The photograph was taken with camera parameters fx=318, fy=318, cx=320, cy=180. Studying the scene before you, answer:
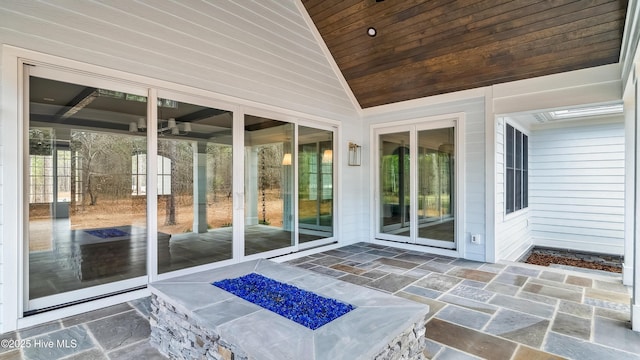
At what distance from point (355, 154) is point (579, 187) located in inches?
196

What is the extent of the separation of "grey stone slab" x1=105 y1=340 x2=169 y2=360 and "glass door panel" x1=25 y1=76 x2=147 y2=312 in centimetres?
111

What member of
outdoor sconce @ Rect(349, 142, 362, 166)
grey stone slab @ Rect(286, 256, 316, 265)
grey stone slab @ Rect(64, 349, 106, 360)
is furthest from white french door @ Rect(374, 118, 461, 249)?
grey stone slab @ Rect(64, 349, 106, 360)

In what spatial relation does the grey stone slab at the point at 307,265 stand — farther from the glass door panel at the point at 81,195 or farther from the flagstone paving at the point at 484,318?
the glass door panel at the point at 81,195

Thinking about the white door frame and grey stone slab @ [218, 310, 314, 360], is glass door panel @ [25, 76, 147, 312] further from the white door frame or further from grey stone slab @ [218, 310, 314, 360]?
the white door frame

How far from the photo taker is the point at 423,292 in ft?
11.8

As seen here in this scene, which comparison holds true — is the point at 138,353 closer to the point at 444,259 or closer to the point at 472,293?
the point at 472,293

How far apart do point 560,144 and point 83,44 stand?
28.2ft

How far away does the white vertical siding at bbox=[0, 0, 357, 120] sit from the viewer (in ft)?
9.30

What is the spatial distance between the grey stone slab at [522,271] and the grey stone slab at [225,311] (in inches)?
150

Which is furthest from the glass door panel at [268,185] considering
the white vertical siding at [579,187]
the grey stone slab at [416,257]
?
the white vertical siding at [579,187]

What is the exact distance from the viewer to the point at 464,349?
7.91ft

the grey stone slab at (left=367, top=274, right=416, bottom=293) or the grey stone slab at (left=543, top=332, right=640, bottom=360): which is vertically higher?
the grey stone slab at (left=367, top=274, right=416, bottom=293)

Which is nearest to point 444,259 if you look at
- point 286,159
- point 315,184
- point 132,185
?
point 315,184

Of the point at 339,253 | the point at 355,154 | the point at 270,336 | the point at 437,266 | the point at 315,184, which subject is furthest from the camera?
the point at 355,154
